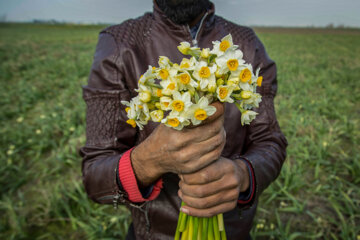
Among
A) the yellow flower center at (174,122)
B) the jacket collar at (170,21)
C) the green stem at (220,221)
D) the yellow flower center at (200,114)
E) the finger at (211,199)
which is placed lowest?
the green stem at (220,221)

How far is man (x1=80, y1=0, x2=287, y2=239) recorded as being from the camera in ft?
2.89

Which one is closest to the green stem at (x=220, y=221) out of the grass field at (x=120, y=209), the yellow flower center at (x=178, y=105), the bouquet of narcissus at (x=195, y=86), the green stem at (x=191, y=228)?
the green stem at (x=191, y=228)

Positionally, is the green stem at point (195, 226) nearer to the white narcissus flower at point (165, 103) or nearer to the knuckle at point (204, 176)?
the knuckle at point (204, 176)

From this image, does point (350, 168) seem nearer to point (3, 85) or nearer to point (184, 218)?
point (184, 218)

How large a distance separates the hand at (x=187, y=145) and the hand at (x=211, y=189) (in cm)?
5

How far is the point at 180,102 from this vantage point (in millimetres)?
671

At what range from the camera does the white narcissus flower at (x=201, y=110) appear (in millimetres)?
664

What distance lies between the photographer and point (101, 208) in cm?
243

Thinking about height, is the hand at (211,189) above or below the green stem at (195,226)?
above

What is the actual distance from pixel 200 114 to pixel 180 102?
0.08 m

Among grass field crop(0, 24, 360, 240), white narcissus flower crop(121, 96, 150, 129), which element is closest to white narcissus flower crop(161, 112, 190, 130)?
white narcissus flower crop(121, 96, 150, 129)

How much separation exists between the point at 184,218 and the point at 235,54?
76cm

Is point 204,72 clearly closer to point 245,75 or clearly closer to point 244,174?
point 245,75

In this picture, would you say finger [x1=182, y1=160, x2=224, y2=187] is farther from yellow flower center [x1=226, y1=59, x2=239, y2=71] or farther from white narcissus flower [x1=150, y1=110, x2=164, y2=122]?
yellow flower center [x1=226, y1=59, x2=239, y2=71]
